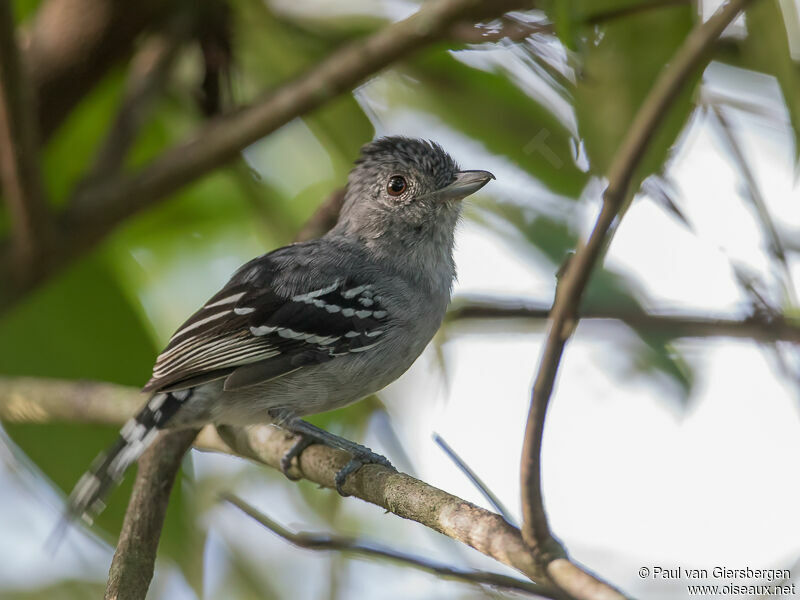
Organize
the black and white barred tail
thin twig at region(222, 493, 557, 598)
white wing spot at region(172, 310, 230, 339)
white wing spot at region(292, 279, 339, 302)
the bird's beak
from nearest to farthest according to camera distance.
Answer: thin twig at region(222, 493, 557, 598) → the black and white barred tail → white wing spot at region(172, 310, 230, 339) → white wing spot at region(292, 279, 339, 302) → the bird's beak

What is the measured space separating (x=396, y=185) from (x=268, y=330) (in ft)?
3.58

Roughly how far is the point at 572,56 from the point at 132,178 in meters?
2.06

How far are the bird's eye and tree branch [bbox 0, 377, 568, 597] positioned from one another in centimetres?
127

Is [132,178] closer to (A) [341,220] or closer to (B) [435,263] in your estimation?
(A) [341,220]

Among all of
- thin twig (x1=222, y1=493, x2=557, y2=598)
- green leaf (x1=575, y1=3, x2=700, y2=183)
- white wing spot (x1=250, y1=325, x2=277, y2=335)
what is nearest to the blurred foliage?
green leaf (x1=575, y1=3, x2=700, y2=183)

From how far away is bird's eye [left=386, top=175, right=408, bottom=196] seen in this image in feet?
14.7

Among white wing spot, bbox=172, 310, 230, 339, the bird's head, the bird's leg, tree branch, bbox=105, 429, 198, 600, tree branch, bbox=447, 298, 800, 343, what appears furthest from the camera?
the bird's head

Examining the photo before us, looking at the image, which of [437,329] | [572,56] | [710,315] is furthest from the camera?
[437,329]

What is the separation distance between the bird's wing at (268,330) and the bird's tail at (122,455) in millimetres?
104

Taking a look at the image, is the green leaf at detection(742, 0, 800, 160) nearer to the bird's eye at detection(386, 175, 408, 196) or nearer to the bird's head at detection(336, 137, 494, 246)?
the bird's head at detection(336, 137, 494, 246)

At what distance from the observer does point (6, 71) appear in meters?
3.53

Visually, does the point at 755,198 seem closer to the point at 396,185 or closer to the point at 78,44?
the point at 396,185

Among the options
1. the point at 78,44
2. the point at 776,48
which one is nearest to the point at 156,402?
the point at 78,44

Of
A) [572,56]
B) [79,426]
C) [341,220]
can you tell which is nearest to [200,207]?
[341,220]
